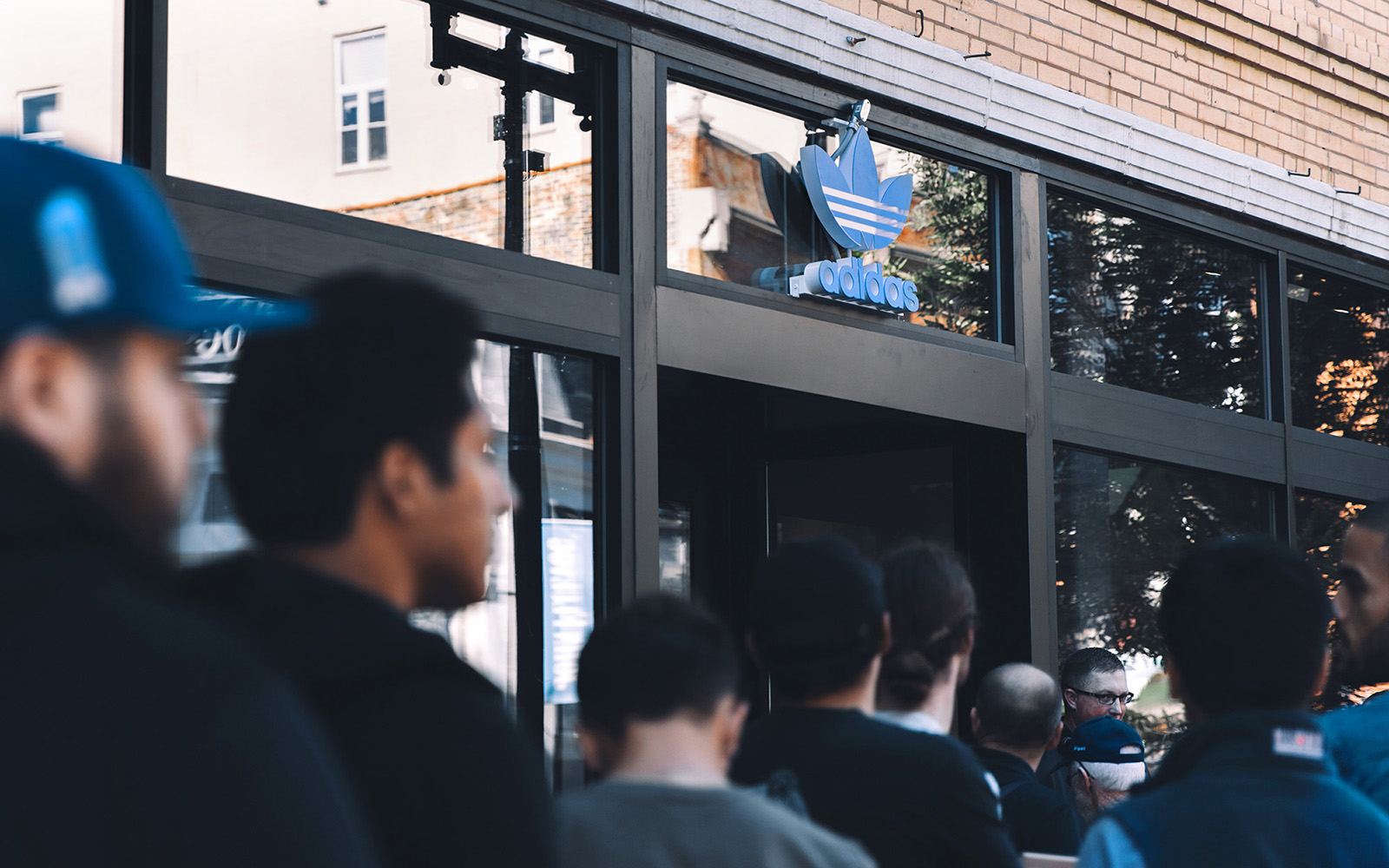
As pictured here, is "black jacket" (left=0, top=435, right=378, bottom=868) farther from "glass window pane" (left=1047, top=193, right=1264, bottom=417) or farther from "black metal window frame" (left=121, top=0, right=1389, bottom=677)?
"glass window pane" (left=1047, top=193, right=1264, bottom=417)

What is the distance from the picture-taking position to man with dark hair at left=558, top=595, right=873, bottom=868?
185cm

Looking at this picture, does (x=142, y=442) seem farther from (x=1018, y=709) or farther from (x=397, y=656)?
(x=1018, y=709)

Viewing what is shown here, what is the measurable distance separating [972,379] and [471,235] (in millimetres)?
2499

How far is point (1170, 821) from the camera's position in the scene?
81.5 inches

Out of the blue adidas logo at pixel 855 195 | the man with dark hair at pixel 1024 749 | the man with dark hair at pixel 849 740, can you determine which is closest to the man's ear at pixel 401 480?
the man with dark hair at pixel 849 740

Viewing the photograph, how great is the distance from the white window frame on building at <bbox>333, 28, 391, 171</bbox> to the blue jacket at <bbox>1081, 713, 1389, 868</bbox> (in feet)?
11.1

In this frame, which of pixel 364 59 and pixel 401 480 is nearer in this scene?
pixel 401 480

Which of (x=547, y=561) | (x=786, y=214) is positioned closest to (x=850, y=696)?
(x=547, y=561)

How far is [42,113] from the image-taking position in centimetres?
403

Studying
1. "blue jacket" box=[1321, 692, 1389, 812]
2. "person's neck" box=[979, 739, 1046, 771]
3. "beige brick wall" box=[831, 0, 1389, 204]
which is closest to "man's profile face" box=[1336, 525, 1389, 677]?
"blue jacket" box=[1321, 692, 1389, 812]

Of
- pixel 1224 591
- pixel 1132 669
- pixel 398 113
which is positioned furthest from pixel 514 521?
pixel 1132 669

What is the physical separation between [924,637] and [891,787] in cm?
47

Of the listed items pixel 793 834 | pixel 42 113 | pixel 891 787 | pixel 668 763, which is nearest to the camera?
pixel 793 834

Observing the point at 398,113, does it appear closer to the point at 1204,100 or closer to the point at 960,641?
the point at 960,641
